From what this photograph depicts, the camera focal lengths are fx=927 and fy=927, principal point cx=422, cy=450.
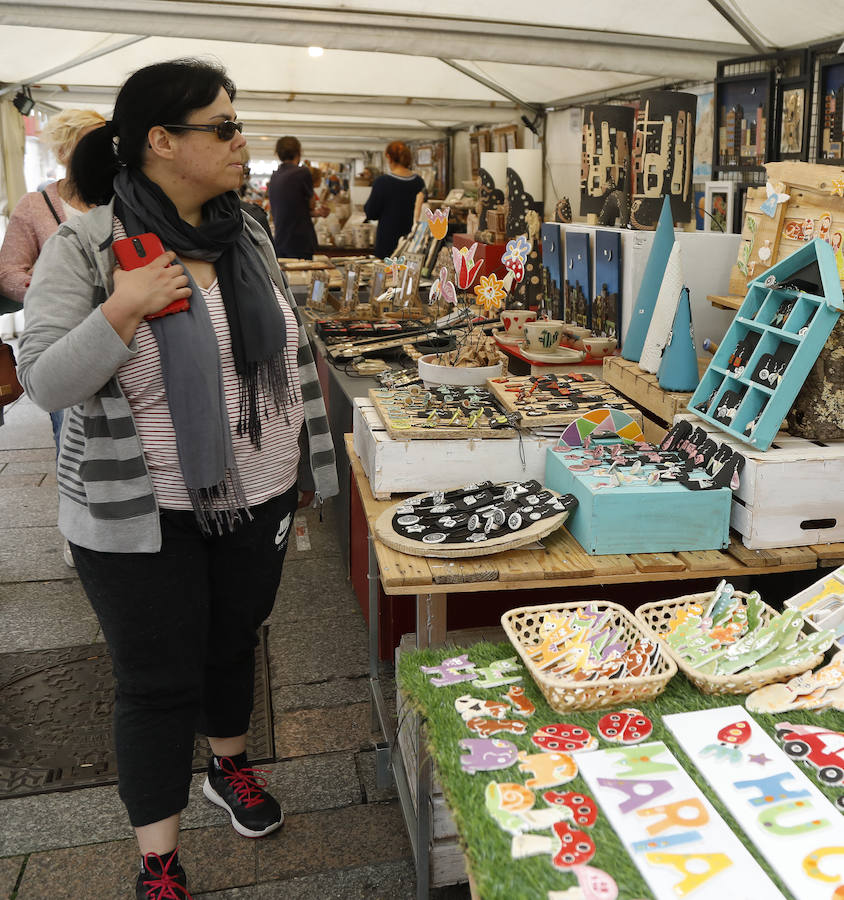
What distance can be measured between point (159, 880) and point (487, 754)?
81cm

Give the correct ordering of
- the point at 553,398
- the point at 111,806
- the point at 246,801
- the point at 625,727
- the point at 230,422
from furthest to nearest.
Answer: the point at 553,398, the point at 111,806, the point at 246,801, the point at 230,422, the point at 625,727

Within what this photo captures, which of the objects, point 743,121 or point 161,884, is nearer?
point 161,884

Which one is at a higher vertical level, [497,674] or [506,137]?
[506,137]

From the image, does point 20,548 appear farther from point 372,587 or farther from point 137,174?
point 137,174

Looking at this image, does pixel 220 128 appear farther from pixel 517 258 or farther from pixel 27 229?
pixel 27 229

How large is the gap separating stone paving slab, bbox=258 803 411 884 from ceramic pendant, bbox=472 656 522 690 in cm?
72

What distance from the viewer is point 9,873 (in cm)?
202

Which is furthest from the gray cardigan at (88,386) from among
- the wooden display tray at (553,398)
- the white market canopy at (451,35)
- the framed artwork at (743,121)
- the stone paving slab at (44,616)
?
the framed artwork at (743,121)

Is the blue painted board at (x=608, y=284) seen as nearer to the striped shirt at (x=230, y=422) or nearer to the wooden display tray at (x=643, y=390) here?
the wooden display tray at (x=643, y=390)

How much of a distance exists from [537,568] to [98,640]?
6.15ft

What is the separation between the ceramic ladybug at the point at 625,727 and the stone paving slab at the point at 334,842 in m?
0.87

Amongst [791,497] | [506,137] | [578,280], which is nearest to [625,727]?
[791,497]

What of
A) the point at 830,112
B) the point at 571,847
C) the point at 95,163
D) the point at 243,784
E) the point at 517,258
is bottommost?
the point at 243,784

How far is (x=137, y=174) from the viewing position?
161 cm
